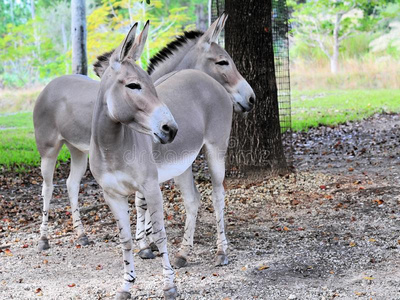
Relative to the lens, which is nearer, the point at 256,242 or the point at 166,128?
the point at 166,128

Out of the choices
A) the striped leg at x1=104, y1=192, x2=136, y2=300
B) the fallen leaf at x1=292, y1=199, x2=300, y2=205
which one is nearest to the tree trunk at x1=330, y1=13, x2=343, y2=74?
the fallen leaf at x1=292, y1=199, x2=300, y2=205

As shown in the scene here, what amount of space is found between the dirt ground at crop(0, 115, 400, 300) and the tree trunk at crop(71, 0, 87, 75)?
2.95 meters

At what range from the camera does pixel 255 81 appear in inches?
269

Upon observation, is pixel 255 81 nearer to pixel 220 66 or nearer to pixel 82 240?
pixel 220 66

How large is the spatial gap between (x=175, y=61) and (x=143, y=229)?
1.64 m

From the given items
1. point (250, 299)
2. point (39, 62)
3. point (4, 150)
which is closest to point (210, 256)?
point (250, 299)

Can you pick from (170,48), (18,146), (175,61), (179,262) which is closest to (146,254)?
(179,262)

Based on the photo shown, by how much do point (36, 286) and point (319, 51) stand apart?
22.1 meters

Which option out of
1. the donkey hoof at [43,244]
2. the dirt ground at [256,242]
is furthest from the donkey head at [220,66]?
the donkey hoof at [43,244]

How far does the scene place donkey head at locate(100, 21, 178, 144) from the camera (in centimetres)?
326

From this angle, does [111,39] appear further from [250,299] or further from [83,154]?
[250,299]

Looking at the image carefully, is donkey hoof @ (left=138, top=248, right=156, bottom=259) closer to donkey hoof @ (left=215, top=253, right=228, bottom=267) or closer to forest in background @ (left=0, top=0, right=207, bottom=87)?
donkey hoof @ (left=215, top=253, right=228, bottom=267)

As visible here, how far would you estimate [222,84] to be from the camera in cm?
499

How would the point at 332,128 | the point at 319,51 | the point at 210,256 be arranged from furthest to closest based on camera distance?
the point at 319,51 → the point at 332,128 → the point at 210,256
